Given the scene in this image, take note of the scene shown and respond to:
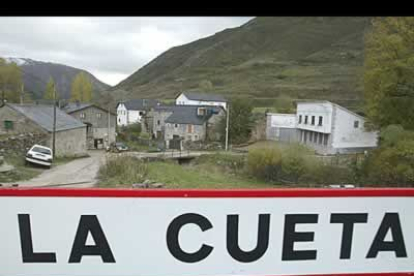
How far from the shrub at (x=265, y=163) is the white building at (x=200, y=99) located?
37 cm

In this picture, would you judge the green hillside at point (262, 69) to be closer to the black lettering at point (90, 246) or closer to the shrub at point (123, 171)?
the shrub at point (123, 171)

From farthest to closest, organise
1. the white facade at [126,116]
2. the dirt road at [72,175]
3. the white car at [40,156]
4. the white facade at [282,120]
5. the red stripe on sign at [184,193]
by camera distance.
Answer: the white facade at [282,120]
the white facade at [126,116]
the white car at [40,156]
the dirt road at [72,175]
the red stripe on sign at [184,193]

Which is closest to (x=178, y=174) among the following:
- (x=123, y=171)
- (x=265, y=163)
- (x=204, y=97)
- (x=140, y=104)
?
(x=123, y=171)

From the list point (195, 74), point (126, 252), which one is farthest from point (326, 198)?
point (195, 74)

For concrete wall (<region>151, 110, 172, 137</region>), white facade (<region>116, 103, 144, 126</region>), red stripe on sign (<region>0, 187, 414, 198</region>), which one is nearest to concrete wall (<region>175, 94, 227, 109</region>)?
concrete wall (<region>151, 110, 172, 137</region>)

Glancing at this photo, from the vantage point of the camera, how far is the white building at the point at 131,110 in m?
1.69

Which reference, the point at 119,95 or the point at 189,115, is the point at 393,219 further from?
the point at 119,95

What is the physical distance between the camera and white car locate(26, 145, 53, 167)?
1.38 meters

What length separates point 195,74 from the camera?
6.85 ft

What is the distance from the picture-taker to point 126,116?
5.69ft

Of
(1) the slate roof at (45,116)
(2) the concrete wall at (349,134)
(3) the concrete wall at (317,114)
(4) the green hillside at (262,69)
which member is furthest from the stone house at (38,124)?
(2) the concrete wall at (349,134)

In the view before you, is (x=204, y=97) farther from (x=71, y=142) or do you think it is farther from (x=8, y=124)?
(x=8, y=124)

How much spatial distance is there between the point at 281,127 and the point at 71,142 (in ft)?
4.13
